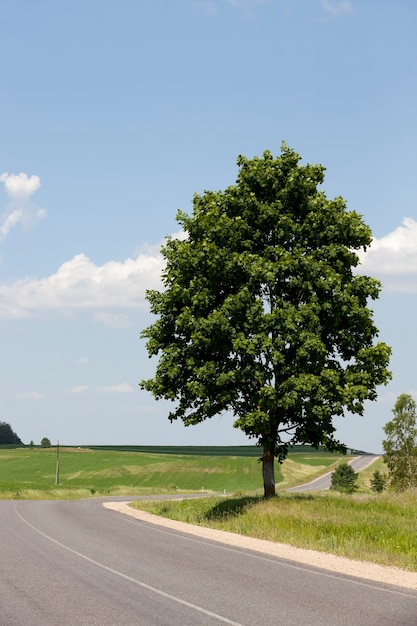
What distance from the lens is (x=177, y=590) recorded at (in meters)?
12.7

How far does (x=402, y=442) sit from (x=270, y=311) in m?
46.2

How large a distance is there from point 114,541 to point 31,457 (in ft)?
371

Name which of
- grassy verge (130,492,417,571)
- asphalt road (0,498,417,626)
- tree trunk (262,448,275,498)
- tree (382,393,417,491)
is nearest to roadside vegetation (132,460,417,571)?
grassy verge (130,492,417,571)

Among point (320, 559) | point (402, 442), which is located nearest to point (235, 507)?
point (320, 559)

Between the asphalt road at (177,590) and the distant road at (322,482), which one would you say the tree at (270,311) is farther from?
the distant road at (322,482)

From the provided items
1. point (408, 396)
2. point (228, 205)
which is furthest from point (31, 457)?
point (228, 205)

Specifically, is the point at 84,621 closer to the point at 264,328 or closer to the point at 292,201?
the point at 264,328

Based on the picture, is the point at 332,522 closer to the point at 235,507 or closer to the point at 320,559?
the point at 320,559

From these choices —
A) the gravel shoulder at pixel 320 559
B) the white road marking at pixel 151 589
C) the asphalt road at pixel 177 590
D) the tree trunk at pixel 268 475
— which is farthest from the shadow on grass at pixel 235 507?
the white road marking at pixel 151 589

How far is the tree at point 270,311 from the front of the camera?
27406 millimetres

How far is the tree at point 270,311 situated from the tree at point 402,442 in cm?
4093

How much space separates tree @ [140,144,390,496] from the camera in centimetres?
2741

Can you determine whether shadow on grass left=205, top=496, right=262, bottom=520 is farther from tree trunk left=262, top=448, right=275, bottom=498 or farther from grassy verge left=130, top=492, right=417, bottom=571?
tree trunk left=262, top=448, right=275, bottom=498

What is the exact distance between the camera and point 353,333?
97.3 ft
